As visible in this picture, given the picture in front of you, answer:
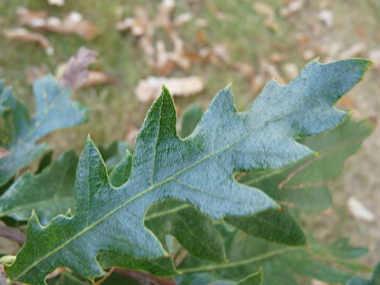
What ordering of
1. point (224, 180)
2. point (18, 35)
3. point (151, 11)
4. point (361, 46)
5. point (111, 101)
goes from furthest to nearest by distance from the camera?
point (361, 46) < point (151, 11) < point (111, 101) < point (18, 35) < point (224, 180)

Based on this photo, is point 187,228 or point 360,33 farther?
point 360,33

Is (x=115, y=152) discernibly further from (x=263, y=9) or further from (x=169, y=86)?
(x=263, y=9)

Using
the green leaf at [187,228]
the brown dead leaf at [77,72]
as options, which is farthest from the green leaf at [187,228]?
the brown dead leaf at [77,72]

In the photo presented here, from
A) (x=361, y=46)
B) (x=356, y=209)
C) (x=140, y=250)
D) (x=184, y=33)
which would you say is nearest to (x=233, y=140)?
(x=140, y=250)

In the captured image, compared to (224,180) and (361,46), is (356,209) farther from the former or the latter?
(224,180)

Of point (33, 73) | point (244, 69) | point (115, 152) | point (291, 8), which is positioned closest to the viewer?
point (115, 152)

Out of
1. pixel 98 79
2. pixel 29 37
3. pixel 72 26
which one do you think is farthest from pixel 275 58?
pixel 29 37

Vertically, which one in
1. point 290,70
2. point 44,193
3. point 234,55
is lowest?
point 290,70

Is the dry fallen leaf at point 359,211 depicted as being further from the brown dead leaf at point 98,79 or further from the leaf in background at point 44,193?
the leaf in background at point 44,193
